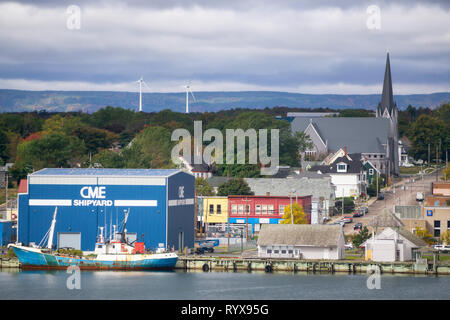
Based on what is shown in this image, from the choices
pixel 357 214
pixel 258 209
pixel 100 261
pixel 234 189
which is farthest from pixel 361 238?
pixel 234 189

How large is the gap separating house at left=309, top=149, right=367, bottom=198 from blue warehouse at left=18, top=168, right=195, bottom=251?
133 feet

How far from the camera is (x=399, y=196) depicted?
324 feet

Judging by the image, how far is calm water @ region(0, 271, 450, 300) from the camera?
5056 cm

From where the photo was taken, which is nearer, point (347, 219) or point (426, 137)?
point (347, 219)

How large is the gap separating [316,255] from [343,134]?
76.3 meters

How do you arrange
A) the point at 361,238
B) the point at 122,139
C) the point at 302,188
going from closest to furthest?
1. the point at 361,238
2. the point at 302,188
3. the point at 122,139

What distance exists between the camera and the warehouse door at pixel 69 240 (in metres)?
63.6

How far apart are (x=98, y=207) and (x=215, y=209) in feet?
71.9

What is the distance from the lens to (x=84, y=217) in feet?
209

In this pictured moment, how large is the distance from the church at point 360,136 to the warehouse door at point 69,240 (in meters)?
69.1

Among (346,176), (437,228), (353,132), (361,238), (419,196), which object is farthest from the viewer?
(353,132)

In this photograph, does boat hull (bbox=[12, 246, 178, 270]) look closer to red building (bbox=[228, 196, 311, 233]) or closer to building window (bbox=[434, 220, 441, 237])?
red building (bbox=[228, 196, 311, 233])

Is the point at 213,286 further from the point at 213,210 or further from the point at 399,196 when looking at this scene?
the point at 399,196

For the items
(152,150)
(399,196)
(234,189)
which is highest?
(152,150)
